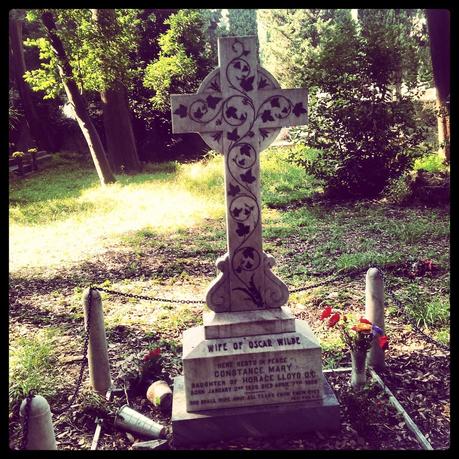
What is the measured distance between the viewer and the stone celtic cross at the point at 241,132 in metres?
3.98

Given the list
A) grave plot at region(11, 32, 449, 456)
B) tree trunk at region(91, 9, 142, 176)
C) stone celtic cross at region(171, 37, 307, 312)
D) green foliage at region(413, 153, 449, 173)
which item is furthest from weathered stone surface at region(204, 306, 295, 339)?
tree trunk at region(91, 9, 142, 176)

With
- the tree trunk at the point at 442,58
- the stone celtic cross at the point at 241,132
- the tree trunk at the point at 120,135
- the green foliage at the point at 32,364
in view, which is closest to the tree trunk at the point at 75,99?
the tree trunk at the point at 120,135

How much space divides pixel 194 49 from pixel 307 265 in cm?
1508

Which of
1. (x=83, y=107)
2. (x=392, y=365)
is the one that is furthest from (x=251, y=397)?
(x=83, y=107)

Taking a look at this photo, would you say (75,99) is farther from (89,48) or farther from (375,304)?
(375,304)

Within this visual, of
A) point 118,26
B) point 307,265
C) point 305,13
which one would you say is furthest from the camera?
point 305,13

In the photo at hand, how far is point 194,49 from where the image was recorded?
20578 mm

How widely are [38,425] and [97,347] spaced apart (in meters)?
1.46

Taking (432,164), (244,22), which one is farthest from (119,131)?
(244,22)

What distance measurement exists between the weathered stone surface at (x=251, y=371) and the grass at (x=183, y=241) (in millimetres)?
1135

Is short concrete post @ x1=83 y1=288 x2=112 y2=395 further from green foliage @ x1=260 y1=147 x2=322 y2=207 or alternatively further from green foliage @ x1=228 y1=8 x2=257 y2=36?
green foliage @ x1=228 y1=8 x2=257 y2=36

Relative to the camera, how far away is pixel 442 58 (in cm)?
1206
